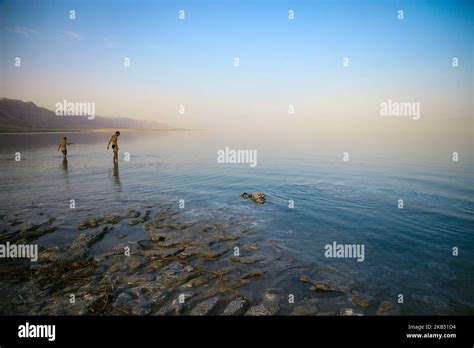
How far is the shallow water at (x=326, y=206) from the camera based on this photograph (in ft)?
28.0

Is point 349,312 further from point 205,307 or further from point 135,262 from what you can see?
point 135,262

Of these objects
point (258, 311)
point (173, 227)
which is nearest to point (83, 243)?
point (173, 227)

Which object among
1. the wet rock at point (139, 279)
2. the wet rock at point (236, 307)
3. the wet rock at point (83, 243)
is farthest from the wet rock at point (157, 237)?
the wet rock at point (236, 307)

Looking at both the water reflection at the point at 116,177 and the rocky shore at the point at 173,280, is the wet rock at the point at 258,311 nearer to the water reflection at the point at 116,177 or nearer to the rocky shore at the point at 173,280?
the rocky shore at the point at 173,280

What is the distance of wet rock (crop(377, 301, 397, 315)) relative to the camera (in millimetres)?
6725

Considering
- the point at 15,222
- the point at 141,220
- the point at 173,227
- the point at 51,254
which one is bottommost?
the point at 51,254

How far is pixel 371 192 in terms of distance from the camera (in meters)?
18.5

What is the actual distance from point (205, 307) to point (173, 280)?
1520mm

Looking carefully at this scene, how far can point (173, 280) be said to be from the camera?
25.6 feet

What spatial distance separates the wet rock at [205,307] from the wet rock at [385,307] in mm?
3851
